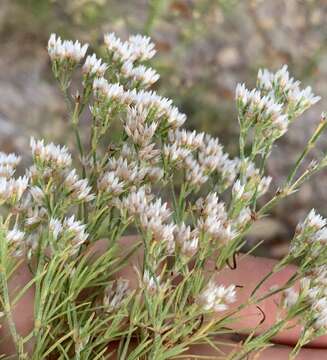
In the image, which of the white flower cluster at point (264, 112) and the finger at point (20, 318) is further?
the finger at point (20, 318)

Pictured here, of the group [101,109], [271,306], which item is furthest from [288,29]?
[101,109]

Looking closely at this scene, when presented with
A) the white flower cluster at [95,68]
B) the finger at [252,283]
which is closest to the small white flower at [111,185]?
the white flower cluster at [95,68]

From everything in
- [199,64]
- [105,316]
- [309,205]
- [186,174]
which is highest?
[199,64]

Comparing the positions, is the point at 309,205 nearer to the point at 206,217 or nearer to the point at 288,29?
the point at 288,29

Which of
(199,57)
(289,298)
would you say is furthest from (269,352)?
(199,57)

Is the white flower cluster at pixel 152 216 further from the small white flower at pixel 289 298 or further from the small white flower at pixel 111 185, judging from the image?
the small white flower at pixel 289 298

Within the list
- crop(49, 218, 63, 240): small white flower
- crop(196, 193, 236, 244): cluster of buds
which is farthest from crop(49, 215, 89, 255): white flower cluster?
crop(196, 193, 236, 244): cluster of buds

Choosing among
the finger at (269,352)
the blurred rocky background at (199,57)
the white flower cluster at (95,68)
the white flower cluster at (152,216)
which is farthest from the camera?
the blurred rocky background at (199,57)
